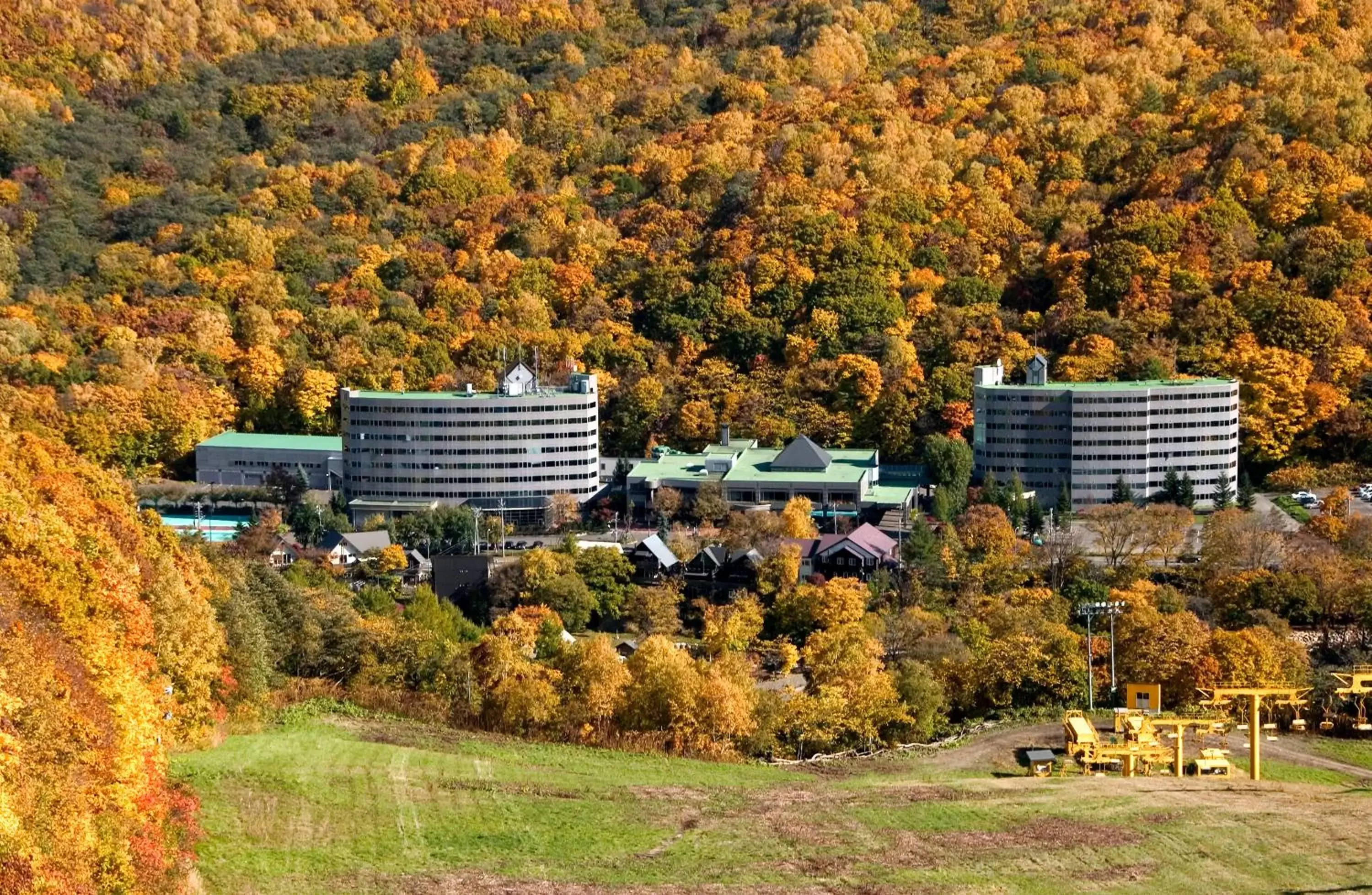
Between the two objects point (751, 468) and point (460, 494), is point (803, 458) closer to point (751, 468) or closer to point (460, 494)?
point (751, 468)

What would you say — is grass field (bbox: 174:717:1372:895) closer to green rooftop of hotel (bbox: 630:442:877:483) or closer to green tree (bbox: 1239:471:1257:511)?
green tree (bbox: 1239:471:1257:511)

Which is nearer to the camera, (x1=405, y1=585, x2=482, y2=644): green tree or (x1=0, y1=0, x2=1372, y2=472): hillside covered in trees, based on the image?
(x1=405, y1=585, x2=482, y2=644): green tree

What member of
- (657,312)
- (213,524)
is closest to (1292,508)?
(657,312)

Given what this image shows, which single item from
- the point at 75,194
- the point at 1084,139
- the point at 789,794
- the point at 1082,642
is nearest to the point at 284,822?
the point at 789,794

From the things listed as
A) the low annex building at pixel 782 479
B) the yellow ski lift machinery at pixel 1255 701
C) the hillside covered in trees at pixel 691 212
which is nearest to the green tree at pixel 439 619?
the low annex building at pixel 782 479

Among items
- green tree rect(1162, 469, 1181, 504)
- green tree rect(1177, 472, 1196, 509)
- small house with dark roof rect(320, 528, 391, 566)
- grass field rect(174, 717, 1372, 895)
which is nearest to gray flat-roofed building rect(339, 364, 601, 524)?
small house with dark roof rect(320, 528, 391, 566)

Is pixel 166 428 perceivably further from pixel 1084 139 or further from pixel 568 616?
pixel 1084 139

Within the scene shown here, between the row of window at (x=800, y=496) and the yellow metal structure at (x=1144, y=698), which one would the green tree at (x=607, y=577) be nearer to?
the row of window at (x=800, y=496)
